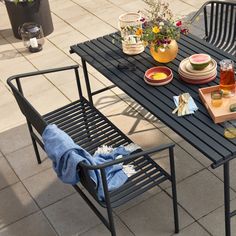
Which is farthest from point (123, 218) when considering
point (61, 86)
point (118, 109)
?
point (61, 86)

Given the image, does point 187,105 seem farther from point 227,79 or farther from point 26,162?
point 26,162

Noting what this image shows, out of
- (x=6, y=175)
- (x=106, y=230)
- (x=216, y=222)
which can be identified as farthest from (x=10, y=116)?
(x=216, y=222)

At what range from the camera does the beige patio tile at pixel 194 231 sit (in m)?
3.38

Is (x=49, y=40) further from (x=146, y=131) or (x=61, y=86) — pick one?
(x=146, y=131)

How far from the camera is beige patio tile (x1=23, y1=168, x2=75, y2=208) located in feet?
12.6

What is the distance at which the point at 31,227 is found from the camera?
3613 mm

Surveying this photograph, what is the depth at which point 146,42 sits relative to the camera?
362cm

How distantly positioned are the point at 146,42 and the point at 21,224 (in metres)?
1.55

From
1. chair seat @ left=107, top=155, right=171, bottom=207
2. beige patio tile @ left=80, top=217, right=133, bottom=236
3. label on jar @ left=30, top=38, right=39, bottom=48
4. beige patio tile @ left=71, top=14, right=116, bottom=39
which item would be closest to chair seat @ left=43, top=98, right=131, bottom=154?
chair seat @ left=107, top=155, right=171, bottom=207

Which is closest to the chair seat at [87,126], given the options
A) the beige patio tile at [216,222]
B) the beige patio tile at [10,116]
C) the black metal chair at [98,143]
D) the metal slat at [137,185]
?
the black metal chair at [98,143]

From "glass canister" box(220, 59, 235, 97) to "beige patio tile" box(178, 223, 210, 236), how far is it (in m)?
0.90

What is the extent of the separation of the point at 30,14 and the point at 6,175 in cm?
247

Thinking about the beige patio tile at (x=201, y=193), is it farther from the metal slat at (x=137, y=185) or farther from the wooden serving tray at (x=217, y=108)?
the wooden serving tray at (x=217, y=108)

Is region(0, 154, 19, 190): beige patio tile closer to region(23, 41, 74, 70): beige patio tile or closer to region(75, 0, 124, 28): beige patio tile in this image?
region(23, 41, 74, 70): beige patio tile
